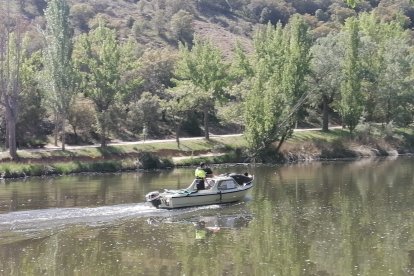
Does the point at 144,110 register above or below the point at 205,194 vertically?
above

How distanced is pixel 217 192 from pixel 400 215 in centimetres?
1210

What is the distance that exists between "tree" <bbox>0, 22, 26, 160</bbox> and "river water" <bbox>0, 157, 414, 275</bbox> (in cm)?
1383

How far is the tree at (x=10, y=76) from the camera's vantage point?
2495 inches

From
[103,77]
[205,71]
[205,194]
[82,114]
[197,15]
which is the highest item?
[197,15]

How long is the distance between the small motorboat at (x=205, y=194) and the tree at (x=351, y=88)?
131 feet

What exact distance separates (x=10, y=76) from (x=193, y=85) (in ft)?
74.4

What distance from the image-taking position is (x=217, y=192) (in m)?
40.3

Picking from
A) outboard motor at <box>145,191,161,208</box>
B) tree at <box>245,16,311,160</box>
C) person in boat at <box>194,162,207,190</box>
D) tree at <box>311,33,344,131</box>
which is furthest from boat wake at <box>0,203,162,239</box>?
tree at <box>311,33,344,131</box>

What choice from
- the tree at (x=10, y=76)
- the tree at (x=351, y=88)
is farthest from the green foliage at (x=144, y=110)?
the tree at (x=351, y=88)

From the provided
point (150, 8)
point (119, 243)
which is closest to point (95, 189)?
point (119, 243)

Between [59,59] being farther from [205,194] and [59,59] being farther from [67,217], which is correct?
[67,217]

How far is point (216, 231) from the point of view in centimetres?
3169

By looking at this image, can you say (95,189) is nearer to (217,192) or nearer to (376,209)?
(217,192)

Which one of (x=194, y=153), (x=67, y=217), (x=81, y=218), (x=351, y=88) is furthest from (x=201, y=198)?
(x=351, y=88)
